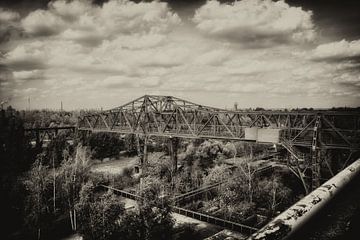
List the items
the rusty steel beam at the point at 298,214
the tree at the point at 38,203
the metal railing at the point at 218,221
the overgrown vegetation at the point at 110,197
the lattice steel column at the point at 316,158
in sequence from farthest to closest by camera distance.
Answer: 1. the tree at the point at 38,203
2. the metal railing at the point at 218,221
3. the lattice steel column at the point at 316,158
4. the overgrown vegetation at the point at 110,197
5. the rusty steel beam at the point at 298,214

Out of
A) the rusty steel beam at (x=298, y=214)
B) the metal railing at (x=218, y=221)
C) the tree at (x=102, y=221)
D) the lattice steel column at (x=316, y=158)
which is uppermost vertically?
the rusty steel beam at (x=298, y=214)

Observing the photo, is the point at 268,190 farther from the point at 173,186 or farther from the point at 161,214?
the point at 161,214

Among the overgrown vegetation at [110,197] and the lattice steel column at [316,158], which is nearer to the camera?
the overgrown vegetation at [110,197]

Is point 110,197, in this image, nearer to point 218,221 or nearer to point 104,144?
point 218,221

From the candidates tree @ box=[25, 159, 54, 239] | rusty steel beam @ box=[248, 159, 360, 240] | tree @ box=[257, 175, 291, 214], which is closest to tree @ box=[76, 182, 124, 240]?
tree @ box=[25, 159, 54, 239]

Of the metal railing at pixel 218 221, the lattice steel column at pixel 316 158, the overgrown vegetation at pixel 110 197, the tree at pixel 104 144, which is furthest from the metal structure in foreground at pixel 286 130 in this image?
the tree at pixel 104 144

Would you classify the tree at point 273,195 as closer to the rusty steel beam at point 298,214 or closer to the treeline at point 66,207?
the treeline at point 66,207

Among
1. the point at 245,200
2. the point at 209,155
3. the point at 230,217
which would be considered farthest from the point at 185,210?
the point at 209,155
